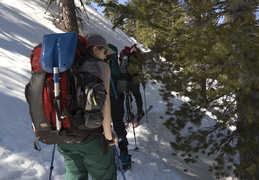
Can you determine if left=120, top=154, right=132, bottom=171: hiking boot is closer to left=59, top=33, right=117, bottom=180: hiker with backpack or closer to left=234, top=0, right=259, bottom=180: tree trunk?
left=59, top=33, right=117, bottom=180: hiker with backpack

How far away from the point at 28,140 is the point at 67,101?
297 cm

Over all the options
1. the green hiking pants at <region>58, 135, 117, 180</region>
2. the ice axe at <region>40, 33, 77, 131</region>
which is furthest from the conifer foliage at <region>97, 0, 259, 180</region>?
the ice axe at <region>40, 33, 77, 131</region>

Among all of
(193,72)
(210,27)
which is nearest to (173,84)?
(193,72)

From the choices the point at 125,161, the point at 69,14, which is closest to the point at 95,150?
the point at 125,161

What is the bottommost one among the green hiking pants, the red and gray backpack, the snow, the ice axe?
the snow

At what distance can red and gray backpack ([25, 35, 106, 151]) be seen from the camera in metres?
2.12

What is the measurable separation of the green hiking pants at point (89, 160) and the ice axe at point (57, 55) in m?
0.45

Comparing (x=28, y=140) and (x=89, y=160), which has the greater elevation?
(x=89, y=160)

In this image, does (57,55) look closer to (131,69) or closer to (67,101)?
(67,101)

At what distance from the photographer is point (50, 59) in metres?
2.12

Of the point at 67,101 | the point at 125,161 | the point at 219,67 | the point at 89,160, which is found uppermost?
the point at 219,67

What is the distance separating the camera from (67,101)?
7.09 ft

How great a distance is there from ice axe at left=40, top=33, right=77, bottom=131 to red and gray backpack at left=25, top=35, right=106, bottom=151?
0.06 metres

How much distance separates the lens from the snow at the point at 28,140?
3967 millimetres
